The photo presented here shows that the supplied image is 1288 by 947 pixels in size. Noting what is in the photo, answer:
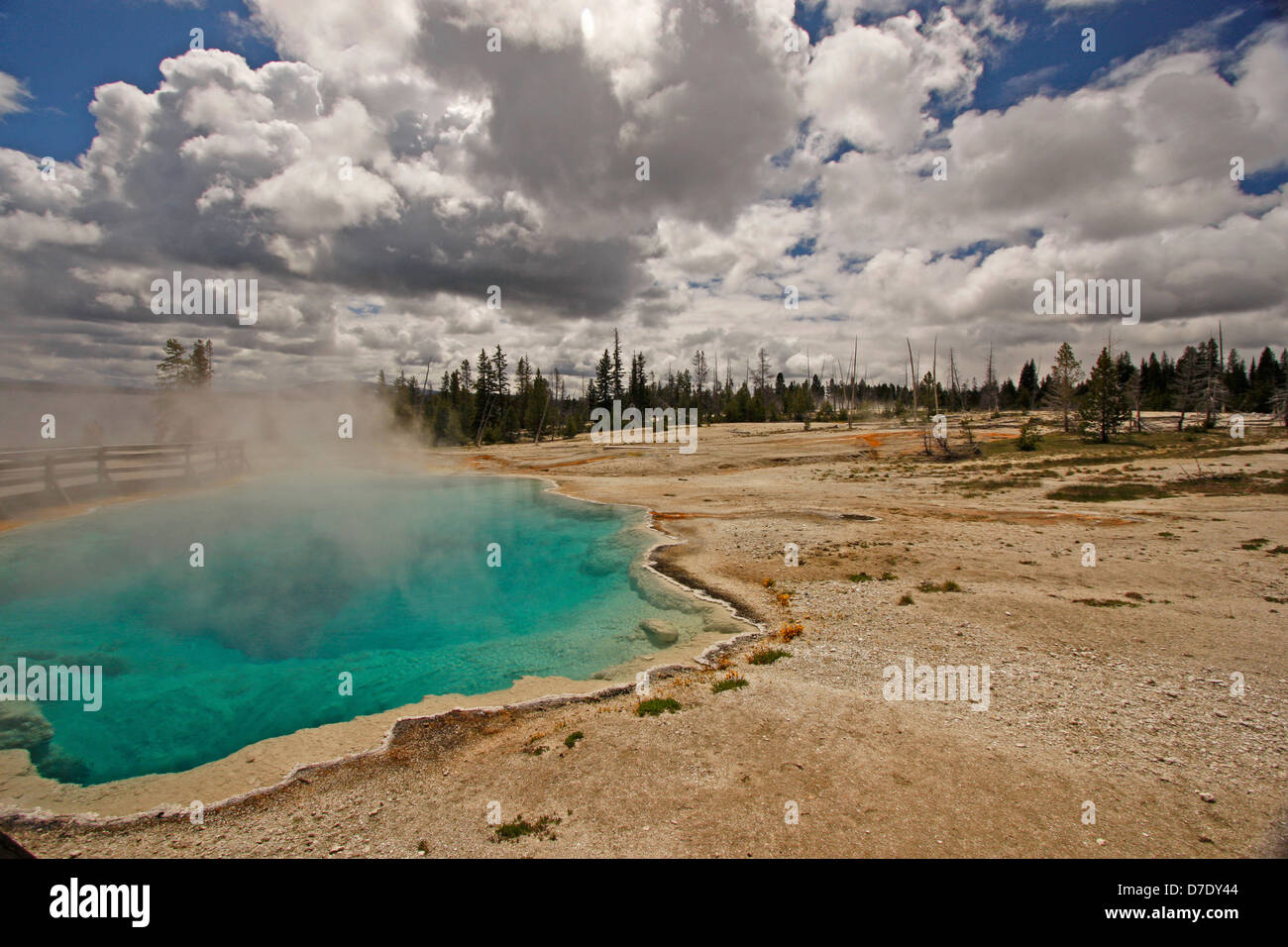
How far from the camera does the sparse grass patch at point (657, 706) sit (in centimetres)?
890

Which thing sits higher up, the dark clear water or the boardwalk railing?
the boardwalk railing

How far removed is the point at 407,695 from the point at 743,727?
7.48 meters

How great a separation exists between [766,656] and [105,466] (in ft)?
136

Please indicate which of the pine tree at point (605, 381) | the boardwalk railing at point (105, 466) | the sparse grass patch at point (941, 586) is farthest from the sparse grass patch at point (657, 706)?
the pine tree at point (605, 381)

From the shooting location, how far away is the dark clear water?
1047 cm

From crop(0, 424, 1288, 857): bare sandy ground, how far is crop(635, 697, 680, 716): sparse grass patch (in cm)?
17

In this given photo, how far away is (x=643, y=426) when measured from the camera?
3629 inches

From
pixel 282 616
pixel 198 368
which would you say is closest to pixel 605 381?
pixel 198 368

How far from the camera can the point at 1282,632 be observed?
10.7 meters

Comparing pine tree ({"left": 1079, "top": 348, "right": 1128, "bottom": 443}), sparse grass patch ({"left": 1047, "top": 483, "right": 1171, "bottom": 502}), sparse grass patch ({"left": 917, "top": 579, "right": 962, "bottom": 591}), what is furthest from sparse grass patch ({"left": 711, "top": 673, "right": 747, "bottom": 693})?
pine tree ({"left": 1079, "top": 348, "right": 1128, "bottom": 443})

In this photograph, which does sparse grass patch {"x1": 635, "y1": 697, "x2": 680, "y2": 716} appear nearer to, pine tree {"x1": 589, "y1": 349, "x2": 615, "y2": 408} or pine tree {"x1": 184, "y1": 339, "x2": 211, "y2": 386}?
pine tree {"x1": 184, "y1": 339, "x2": 211, "y2": 386}

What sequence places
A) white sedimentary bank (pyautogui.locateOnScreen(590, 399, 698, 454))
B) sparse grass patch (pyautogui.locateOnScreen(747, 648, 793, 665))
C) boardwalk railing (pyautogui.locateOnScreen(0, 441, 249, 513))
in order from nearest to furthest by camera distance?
sparse grass patch (pyautogui.locateOnScreen(747, 648, 793, 665)) → boardwalk railing (pyautogui.locateOnScreen(0, 441, 249, 513)) → white sedimentary bank (pyautogui.locateOnScreen(590, 399, 698, 454))

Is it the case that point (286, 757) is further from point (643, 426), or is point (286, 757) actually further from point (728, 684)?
point (643, 426)

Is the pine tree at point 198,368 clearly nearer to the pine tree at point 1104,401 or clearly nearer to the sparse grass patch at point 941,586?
the sparse grass patch at point 941,586
